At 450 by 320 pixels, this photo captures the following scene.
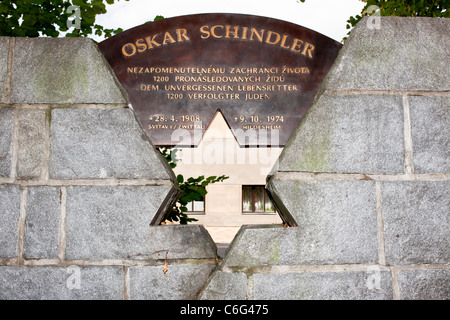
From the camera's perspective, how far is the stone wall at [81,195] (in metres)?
2.08

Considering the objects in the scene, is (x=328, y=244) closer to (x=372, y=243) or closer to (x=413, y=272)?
(x=372, y=243)

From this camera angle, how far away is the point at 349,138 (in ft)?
7.13

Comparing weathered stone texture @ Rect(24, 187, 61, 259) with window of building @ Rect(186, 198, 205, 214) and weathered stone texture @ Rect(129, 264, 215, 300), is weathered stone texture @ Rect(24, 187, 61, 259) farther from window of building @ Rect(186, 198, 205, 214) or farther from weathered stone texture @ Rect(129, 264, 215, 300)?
window of building @ Rect(186, 198, 205, 214)

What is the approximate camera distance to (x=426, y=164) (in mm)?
2160

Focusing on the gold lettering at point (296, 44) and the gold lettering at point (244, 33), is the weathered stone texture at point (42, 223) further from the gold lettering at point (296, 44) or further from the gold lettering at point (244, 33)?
the gold lettering at point (296, 44)

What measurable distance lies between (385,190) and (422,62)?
0.93 meters

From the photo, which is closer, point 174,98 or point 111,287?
point 111,287

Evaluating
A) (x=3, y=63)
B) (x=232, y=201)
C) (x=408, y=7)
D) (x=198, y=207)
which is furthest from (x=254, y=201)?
(x=3, y=63)

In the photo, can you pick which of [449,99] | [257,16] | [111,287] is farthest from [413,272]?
[257,16]

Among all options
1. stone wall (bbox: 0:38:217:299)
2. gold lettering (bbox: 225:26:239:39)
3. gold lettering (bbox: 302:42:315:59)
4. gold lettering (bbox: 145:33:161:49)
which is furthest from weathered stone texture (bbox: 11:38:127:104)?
gold lettering (bbox: 302:42:315:59)

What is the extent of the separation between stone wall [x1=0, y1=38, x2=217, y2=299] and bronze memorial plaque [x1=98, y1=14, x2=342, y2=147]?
0.26 meters

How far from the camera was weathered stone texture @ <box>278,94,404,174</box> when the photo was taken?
7.04 feet

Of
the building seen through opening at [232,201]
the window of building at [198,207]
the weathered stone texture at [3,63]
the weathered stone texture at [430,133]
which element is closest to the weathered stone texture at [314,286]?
the weathered stone texture at [430,133]

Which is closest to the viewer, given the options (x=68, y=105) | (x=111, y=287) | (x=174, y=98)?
(x=111, y=287)
